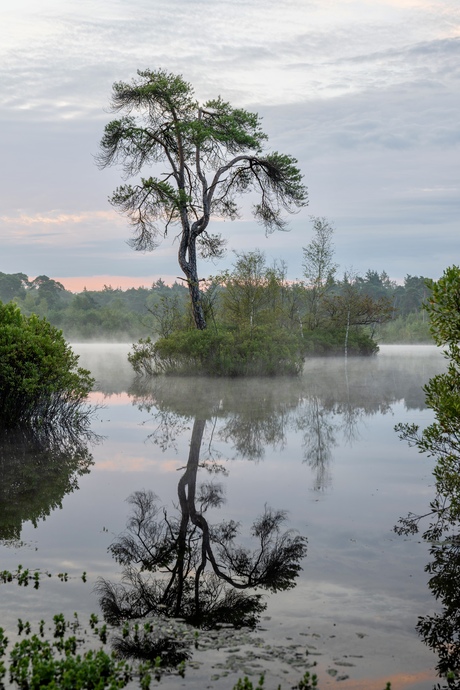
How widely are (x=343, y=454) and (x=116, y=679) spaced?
8915 millimetres

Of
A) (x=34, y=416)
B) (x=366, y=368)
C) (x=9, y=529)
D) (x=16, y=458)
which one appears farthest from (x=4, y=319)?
(x=366, y=368)

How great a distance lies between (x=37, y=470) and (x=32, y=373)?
3.18 m

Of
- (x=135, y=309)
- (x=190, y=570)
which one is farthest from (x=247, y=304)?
(x=135, y=309)

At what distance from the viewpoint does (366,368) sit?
36594 mm

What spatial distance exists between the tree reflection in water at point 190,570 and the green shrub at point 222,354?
17673 mm

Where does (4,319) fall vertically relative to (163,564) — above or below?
above

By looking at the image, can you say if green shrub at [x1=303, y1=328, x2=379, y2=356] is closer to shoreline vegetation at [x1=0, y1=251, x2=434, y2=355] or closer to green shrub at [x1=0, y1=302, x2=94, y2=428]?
shoreline vegetation at [x1=0, y1=251, x2=434, y2=355]

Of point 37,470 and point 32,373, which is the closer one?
point 37,470

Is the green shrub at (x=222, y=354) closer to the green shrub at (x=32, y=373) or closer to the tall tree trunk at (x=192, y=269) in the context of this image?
the tall tree trunk at (x=192, y=269)

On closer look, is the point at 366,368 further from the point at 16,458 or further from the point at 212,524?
the point at 212,524

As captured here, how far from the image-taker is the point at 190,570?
693 cm

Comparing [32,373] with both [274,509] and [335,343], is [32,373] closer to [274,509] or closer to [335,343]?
[274,509]

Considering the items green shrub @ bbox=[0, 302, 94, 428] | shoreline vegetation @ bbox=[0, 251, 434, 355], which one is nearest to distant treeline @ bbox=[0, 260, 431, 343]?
shoreline vegetation @ bbox=[0, 251, 434, 355]

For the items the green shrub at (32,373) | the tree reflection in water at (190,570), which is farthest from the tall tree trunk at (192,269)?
the tree reflection in water at (190,570)
